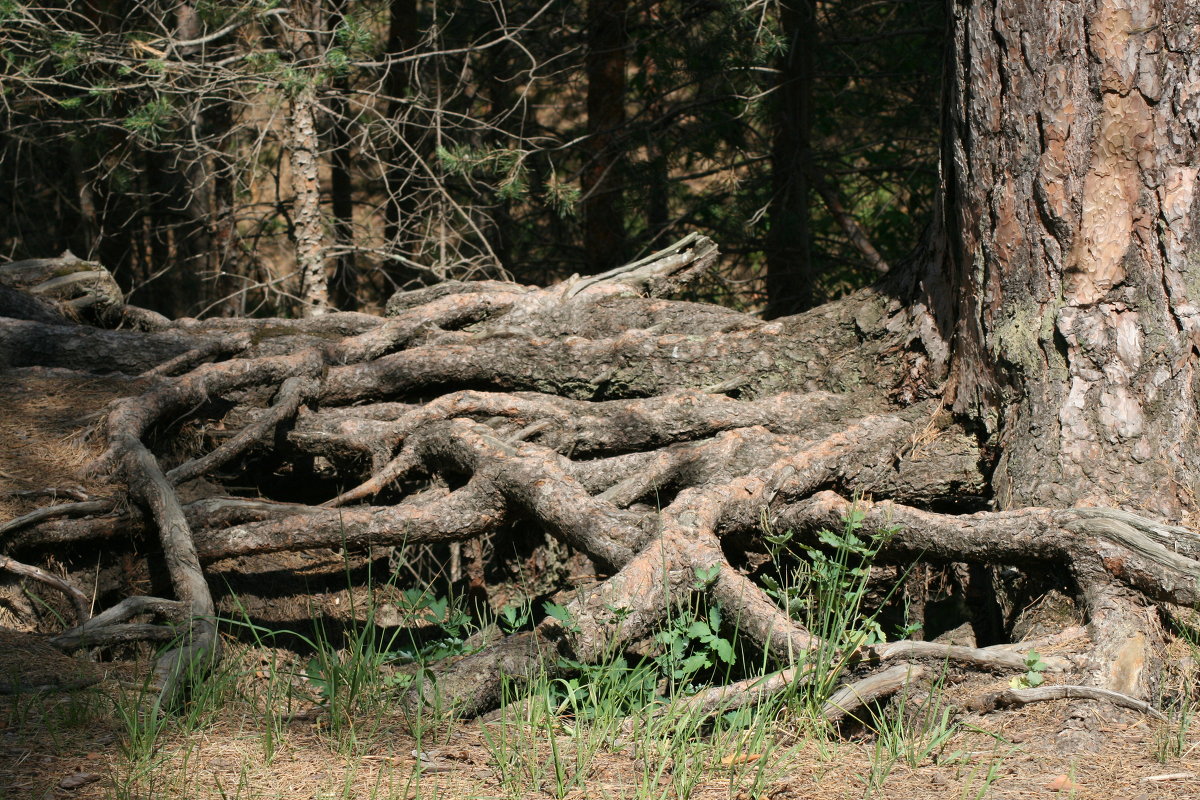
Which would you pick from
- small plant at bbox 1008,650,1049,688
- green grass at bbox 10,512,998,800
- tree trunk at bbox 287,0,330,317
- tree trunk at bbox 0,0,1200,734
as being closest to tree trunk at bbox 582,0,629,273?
tree trunk at bbox 287,0,330,317

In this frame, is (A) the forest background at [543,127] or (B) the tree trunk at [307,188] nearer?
(A) the forest background at [543,127]

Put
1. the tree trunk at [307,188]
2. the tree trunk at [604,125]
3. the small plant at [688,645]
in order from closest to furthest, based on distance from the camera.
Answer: the small plant at [688,645]
the tree trunk at [307,188]
the tree trunk at [604,125]

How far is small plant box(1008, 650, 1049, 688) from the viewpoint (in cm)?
304

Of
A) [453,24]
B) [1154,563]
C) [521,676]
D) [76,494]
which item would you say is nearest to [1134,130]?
[1154,563]

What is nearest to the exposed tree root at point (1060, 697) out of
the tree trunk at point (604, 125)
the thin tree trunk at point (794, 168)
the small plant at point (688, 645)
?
the small plant at point (688, 645)

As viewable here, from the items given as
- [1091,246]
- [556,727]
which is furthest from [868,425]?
[556,727]

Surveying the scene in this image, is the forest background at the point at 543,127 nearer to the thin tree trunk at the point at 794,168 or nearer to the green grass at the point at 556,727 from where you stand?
the thin tree trunk at the point at 794,168

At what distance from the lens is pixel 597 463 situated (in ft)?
14.9

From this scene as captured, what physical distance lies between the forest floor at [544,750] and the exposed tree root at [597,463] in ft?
0.43

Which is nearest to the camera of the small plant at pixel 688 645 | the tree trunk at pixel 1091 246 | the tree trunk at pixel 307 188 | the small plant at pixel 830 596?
the small plant at pixel 830 596

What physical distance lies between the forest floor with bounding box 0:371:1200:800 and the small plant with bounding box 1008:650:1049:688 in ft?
0.20

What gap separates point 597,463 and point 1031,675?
6.69 ft

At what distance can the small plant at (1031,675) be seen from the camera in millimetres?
3035

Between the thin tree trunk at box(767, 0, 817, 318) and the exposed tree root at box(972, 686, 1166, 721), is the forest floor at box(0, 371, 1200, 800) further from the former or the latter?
the thin tree trunk at box(767, 0, 817, 318)
